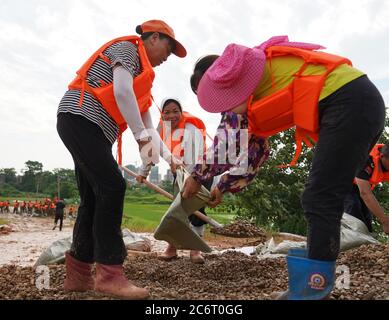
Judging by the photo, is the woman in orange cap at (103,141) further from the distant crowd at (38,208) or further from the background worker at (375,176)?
the distant crowd at (38,208)

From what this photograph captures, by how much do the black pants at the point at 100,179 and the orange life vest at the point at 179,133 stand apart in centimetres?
188

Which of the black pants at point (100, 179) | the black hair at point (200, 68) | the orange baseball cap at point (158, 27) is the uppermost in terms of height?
the orange baseball cap at point (158, 27)

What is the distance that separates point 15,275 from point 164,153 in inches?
57.6

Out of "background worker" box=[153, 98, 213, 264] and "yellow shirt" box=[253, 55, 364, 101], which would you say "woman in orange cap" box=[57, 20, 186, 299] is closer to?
"yellow shirt" box=[253, 55, 364, 101]

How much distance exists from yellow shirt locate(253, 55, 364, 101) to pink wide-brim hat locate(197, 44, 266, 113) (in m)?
0.06

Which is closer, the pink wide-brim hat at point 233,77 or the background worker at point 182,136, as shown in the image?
the pink wide-brim hat at point 233,77

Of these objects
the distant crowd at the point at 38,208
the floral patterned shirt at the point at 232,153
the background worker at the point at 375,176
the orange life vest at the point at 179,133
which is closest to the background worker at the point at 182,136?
the orange life vest at the point at 179,133

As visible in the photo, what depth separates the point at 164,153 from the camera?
3162 millimetres

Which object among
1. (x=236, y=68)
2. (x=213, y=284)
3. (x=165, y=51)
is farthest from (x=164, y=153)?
(x=236, y=68)

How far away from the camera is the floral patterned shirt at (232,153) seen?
7.80ft

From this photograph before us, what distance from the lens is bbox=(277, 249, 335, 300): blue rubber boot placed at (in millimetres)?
1957

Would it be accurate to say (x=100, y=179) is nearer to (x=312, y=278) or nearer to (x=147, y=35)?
(x=147, y=35)

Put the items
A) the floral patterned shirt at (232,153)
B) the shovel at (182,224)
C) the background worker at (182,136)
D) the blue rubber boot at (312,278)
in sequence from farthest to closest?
the background worker at (182,136)
the shovel at (182,224)
the floral patterned shirt at (232,153)
the blue rubber boot at (312,278)
